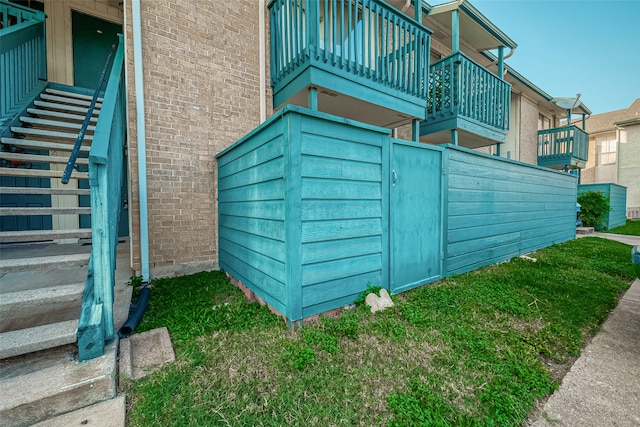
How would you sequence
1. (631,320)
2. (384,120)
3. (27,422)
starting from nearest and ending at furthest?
1. (27,422)
2. (631,320)
3. (384,120)

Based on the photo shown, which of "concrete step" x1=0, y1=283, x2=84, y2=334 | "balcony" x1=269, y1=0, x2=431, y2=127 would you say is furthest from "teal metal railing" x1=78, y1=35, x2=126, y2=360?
"balcony" x1=269, y1=0, x2=431, y2=127

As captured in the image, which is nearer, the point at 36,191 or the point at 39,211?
the point at 39,211

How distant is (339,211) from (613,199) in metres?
16.3

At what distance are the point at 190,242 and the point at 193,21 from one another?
3.31 metres

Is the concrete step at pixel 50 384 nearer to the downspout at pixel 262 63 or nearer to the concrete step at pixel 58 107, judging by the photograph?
the downspout at pixel 262 63

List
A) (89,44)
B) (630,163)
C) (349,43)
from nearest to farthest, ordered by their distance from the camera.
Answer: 1. (349,43)
2. (89,44)
3. (630,163)

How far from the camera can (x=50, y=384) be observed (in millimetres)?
1486

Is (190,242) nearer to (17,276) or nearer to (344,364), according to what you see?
(17,276)

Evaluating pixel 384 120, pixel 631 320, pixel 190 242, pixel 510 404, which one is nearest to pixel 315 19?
pixel 384 120

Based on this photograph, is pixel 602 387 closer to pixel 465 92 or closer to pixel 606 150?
pixel 465 92

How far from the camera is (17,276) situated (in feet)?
9.90

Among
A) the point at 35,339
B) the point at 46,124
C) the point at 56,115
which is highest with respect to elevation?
the point at 56,115

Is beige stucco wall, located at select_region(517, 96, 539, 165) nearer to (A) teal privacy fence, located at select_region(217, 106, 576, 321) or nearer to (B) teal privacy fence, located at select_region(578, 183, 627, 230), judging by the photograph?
Answer: (B) teal privacy fence, located at select_region(578, 183, 627, 230)

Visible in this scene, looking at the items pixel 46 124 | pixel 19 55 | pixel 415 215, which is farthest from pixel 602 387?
pixel 19 55
